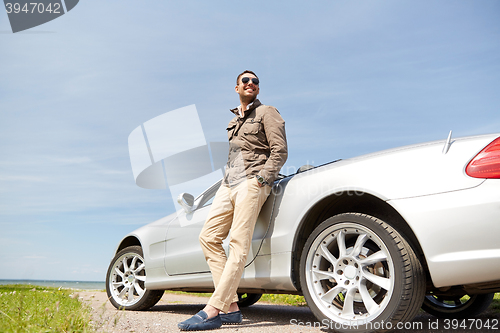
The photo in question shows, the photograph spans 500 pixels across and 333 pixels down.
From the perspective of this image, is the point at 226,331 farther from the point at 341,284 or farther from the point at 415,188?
the point at 415,188

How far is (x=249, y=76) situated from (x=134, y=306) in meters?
3.16

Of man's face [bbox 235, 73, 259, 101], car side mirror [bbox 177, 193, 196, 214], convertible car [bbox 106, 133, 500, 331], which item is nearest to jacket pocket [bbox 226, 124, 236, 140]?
man's face [bbox 235, 73, 259, 101]

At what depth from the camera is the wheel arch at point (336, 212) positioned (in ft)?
9.52

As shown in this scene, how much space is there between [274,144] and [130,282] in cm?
300

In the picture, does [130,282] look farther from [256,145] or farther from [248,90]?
[248,90]

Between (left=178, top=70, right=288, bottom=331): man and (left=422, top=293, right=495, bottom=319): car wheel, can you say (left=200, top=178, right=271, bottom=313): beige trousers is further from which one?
(left=422, top=293, right=495, bottom=319): car wheel

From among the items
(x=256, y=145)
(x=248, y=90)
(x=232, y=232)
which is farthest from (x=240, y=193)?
(x=248, y=90)

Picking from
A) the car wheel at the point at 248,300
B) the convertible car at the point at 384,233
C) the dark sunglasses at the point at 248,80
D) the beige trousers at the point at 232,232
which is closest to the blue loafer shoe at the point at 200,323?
the beige trousers at the point at 232,232

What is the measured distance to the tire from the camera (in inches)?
99.1

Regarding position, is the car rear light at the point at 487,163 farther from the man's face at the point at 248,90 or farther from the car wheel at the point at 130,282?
the car wheel at the point at 130,282

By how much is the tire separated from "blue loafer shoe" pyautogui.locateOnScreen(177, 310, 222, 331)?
772 millimetres

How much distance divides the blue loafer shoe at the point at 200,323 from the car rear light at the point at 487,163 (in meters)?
2.12

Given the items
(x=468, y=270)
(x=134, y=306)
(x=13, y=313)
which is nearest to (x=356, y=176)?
(x=468, y=270)

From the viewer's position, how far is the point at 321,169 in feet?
10.4
